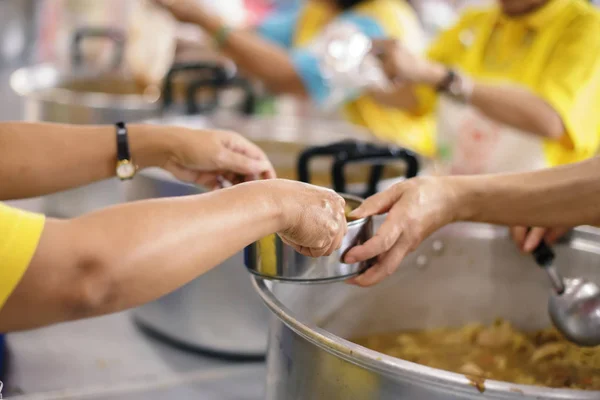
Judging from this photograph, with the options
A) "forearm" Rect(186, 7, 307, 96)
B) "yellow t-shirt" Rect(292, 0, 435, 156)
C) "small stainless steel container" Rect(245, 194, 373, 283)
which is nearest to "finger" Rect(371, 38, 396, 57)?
"yellow t-shirt" Rect(292, 0, 435, 156)

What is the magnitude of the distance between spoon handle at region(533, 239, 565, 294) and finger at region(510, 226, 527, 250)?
25mm

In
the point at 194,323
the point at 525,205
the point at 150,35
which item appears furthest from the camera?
the point at 150,35

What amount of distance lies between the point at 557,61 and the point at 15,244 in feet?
4.18

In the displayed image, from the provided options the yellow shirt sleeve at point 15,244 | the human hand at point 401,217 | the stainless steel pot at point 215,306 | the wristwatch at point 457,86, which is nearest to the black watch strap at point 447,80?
the wristwatch at point 457,86

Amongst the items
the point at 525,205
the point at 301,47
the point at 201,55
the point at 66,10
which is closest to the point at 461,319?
the point at 525,205

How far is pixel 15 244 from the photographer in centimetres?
48

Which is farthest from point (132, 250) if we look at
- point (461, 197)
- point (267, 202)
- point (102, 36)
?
point (102, 36)

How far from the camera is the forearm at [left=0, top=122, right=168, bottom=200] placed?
33.2 inches

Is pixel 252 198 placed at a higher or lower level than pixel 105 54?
higher

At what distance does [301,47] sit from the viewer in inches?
88.9

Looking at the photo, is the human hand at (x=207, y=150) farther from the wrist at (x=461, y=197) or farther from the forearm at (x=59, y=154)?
the wrist at (x=461, y=197)

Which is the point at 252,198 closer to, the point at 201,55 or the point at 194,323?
the point at 194,323

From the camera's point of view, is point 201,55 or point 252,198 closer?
point 252,198

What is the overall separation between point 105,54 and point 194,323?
6.43 ft
